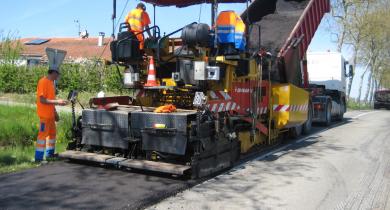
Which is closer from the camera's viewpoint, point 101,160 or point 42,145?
point 101,160

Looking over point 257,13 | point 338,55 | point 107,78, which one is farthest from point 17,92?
point 338,55

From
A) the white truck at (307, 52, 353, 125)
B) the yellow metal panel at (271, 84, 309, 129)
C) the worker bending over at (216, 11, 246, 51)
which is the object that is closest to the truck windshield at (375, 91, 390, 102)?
the white truck at (307, 52, 353, 125)

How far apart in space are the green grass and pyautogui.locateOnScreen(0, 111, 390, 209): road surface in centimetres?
55

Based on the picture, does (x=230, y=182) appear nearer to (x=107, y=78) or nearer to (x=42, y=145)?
(x=42, y=145)

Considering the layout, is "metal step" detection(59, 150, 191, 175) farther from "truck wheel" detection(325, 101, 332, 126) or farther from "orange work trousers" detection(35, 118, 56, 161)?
"truck wheel" detection(325, 101, 332, 126)

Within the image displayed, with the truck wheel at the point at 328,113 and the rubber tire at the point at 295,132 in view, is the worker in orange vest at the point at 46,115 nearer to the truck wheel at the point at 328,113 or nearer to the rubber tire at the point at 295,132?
the rubber tire at the point at 295,132

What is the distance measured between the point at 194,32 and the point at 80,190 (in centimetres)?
281

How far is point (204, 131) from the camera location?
607cm

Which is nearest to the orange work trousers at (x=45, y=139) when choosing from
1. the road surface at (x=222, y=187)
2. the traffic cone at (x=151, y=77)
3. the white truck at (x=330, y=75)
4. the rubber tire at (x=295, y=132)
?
the road surface at (x=222, y=187)

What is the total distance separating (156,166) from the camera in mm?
5980

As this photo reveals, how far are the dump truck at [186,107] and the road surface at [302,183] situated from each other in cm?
45

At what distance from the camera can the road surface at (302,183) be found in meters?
5.17

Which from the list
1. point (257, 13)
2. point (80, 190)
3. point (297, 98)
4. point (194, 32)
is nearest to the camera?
point (80, 190)

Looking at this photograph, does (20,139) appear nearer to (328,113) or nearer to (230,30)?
(230,30)
